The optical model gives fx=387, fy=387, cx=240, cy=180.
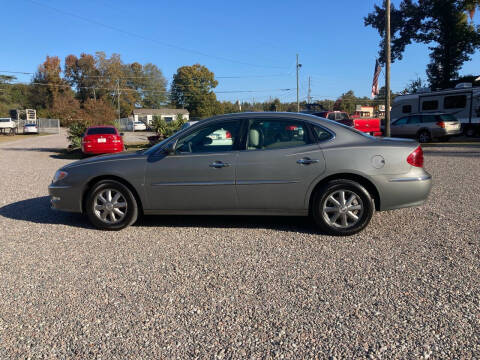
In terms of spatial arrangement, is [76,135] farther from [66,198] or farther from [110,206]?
[110,206]

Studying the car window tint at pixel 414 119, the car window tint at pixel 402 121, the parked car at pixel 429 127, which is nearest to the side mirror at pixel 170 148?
the parked car at pixel 429 127

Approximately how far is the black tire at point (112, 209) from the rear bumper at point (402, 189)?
315 cm

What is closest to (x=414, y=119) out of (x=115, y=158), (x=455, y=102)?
(x=455, y=102)

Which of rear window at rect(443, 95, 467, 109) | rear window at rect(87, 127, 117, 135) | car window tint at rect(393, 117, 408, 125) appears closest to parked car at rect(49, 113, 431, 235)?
rear window at rect(87, 127, 117, 135)

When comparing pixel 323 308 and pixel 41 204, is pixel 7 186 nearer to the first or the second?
pixel 41 204

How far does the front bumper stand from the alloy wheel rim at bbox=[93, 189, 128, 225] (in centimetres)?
26

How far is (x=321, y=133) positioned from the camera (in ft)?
16.0

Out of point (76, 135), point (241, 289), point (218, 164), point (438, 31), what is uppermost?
point (438, 31)

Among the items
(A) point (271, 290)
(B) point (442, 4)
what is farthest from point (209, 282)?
(B) point (442, 4)

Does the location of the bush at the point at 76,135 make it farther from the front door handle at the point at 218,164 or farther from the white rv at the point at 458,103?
the white rv at the point at 458,103

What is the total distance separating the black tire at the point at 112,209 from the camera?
16.8ft

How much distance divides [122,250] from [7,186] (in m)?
6.06

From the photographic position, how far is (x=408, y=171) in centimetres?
471

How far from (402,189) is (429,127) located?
1599cm
